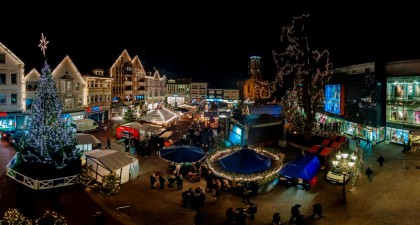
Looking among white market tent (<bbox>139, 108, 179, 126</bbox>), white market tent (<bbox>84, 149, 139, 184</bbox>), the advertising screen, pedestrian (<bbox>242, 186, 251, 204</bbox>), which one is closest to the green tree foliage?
white market tent (<bbox>84, 149, 139, 184</bbox>)

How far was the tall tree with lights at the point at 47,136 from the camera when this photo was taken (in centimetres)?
1736

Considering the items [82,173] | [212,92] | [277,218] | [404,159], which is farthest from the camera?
[212,92]

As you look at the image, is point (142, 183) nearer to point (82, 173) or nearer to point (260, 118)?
point (82, 173)

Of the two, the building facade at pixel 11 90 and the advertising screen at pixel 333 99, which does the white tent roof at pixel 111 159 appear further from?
the advertising screen at pixel 333 99

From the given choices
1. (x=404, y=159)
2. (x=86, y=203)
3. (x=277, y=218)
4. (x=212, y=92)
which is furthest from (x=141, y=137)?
(x=212, y=92)

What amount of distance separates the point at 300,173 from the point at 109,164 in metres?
11.1

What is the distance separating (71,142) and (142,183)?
5238 mm

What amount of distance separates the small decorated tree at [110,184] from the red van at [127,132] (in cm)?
1368

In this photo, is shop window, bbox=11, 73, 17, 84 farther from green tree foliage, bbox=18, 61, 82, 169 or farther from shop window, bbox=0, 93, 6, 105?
green tree foliage, bbox=18, 61, 82, 169

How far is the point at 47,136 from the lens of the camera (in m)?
17.7

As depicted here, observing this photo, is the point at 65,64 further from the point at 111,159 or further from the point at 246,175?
the point at 246,175

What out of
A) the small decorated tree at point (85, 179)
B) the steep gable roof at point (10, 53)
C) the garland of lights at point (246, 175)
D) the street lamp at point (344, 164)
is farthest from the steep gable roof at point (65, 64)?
the street lamp at point (344, 164)

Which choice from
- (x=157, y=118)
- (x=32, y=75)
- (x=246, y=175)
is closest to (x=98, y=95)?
(x=32, y=75)

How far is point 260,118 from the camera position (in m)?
25.1
